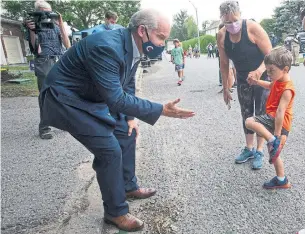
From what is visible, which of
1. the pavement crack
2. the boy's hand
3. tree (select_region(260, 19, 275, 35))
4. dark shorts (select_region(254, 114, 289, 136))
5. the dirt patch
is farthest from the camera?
tree (select_region(260, 19, 275, 35))

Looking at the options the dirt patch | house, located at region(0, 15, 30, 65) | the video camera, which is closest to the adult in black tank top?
the dirt patch

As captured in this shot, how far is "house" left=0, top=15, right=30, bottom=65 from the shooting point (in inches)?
1071

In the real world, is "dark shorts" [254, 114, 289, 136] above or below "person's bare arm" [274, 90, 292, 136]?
below

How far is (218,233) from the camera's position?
227 cm

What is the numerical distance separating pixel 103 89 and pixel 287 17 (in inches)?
1684

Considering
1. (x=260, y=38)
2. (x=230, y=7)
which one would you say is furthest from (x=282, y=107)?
(x=230, y=7)

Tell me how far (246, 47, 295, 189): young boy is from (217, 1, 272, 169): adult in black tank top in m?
0.30

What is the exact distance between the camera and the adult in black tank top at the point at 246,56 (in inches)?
121

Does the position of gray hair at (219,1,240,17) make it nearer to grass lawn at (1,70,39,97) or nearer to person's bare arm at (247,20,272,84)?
person's bare arm at (247,20,272,84)

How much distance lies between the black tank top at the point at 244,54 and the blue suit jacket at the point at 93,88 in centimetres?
155

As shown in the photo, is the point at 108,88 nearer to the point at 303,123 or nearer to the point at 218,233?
the point at 218,233

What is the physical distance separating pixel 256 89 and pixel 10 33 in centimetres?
3113

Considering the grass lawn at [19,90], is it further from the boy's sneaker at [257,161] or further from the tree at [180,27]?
the tree at [180,27]

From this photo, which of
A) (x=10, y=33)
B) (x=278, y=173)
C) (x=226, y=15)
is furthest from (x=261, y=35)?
(x=10, y=33)
